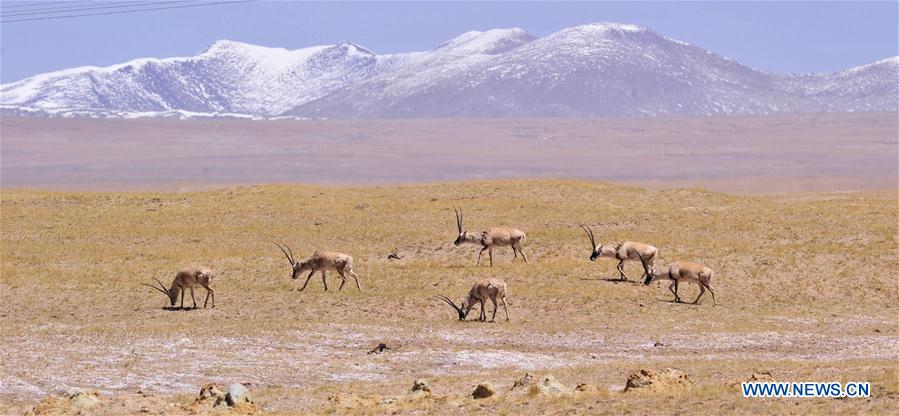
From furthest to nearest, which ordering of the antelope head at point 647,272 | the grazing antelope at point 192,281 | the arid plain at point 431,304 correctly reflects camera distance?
the antelope head at point 647,272, the grazing antelope at point 192,281, the arid plain at point 431,304

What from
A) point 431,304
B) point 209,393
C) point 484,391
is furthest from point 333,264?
point 484,391

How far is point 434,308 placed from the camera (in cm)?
3195

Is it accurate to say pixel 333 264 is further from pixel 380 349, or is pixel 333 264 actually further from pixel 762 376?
pixel 762 376

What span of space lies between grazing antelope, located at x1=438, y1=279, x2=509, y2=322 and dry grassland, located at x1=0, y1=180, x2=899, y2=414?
2.01 ft

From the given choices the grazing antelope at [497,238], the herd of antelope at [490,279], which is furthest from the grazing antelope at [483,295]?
the grazing antelope at [497,238]

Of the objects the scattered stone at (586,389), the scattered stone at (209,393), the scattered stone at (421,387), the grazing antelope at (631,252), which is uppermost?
the grazing antelope at (631,252)

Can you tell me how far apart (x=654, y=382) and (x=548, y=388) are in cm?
169

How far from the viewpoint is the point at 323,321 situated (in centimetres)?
2994

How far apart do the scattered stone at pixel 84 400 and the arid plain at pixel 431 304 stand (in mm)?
125

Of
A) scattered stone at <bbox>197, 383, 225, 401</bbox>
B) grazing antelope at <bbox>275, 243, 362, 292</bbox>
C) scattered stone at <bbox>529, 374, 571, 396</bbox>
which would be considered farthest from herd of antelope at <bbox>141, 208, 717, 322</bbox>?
scattered stone at <bbox>197, 383, 225, 401</bbox>

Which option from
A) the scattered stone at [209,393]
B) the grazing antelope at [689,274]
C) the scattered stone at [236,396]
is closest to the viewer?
the scattered stone at [236,396]

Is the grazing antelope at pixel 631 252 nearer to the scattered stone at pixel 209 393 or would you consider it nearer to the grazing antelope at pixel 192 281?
the grazing antelope at pixel 192 281

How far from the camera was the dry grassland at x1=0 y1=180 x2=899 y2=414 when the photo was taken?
72.0ft

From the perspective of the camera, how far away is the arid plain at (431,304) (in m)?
21.7
